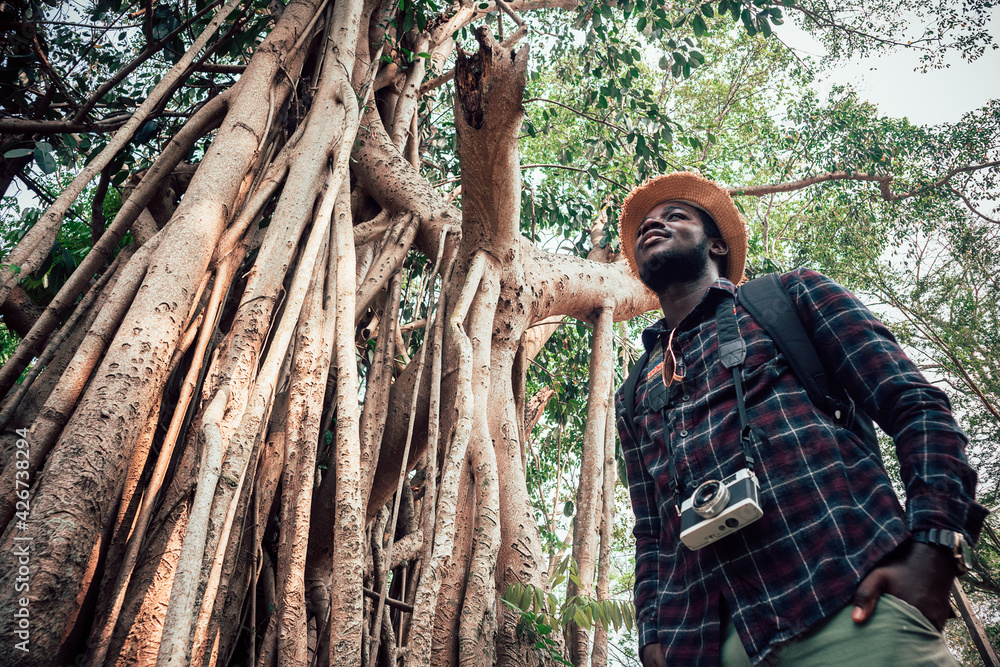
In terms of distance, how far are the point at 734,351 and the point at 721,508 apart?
14.6 inches

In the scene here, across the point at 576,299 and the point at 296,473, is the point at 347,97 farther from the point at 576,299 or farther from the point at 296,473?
the point at 296,473

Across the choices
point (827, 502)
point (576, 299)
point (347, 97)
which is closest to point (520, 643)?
point (827, 502)

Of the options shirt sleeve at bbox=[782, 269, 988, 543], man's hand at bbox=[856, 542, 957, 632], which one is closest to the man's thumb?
man's hand at bbox=[856, 542, 957, 632]

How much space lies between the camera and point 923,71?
6.75 m

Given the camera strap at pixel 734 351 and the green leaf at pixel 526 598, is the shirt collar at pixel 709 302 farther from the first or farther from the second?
the green leaf at pixel 526 598

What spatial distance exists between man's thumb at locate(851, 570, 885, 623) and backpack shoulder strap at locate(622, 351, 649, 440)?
0.70m

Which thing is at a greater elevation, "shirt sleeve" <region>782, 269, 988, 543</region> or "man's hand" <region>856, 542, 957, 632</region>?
"shirt sleeve" <region>782, 269, 988, 543</region>

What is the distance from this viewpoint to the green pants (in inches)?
36.6

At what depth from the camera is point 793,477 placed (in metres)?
1.16

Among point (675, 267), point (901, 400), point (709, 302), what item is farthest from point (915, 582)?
point (675, 267)

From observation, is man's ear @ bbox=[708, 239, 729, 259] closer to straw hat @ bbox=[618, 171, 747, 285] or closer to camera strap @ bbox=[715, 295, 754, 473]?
straw hat @ bbox=[618, 171, 747, 285]

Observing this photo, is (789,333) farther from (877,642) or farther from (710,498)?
(877,642)

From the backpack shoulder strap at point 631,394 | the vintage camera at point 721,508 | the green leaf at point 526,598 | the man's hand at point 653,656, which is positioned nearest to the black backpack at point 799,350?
the vintage camera at point 721,508

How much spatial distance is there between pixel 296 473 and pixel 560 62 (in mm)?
6266
